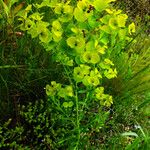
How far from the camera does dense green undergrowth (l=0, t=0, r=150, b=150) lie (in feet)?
6.57

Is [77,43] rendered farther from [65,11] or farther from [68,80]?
[68,80]

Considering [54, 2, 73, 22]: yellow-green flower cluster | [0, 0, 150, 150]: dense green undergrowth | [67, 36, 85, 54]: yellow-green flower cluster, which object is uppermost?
[54, 2, 73, 22]: yellow-green flower cluster

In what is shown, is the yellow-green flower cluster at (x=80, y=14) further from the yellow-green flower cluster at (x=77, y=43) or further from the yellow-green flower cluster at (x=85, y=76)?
the yellow-green flower cluster at (x=85, y=76)

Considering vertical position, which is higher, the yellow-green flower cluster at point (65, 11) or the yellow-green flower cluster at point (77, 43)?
the yellow-green flower cluster at point (65, 11)

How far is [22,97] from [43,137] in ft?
0.88

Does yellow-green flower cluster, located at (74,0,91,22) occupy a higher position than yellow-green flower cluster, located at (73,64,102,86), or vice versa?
yellow-green flower cluster, located at (74,0,91,22)

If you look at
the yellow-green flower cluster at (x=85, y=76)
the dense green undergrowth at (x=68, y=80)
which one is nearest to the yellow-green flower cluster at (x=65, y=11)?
the dense green undergrowth at (x=68, y=80)

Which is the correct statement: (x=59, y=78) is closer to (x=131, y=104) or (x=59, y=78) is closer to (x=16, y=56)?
(x=16, y=56)

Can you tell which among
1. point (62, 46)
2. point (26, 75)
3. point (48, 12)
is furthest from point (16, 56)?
point (62, 46)

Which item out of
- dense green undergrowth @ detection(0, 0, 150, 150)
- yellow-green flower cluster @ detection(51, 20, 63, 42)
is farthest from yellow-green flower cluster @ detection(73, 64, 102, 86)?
yellow-green flower cluster @ detection(51, 20, 63, 42)

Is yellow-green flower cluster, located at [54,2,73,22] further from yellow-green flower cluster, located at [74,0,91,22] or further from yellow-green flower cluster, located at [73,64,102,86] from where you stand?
yellow-green flower cluster, located at [73,64,102,86]

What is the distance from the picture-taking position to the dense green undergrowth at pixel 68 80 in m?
2.00

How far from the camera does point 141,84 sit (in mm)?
2941

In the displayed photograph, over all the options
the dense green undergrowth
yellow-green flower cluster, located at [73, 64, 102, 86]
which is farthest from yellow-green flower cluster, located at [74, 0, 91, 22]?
yellow-green flower cluster, located at [73, 64, 102, 86]
